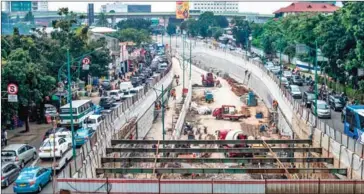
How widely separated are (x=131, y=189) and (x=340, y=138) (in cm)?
1164

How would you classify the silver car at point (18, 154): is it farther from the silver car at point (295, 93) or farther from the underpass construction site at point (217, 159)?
the silver car at point (295, 93)

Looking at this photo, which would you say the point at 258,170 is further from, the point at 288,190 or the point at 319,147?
the point at 319,147

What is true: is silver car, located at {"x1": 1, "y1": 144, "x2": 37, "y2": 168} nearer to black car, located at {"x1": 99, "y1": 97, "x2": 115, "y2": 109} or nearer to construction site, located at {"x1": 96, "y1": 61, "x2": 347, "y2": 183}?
construction site, located at {"x1": 96, "y1": 61, "x2": 347, "y2": 183}

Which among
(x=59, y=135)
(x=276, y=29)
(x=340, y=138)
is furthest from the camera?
(x=276, y=29)

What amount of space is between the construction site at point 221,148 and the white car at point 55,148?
329 centimetres

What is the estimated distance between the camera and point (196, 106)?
218 feet

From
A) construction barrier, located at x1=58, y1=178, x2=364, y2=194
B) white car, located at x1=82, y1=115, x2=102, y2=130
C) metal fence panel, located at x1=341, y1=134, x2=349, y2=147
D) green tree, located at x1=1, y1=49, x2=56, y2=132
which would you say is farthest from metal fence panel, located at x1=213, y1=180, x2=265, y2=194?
white car, located at x1=82, y1=115, x2=102, y2=130

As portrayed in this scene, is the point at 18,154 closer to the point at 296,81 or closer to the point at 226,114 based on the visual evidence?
the point at 226,114

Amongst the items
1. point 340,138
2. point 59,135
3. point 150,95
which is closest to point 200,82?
point 150,95

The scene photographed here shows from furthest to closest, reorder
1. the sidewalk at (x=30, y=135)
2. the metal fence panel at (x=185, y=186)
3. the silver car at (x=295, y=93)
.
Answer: the silver car at (x=295, y=93) < the sidewalk at (x=30, y=135) < the metal fence panel at (x=185, y=186)

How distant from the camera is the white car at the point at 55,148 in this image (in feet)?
112

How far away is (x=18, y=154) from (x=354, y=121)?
2012cm

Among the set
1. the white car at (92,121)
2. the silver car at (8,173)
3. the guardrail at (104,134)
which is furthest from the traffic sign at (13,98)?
the white car at (92,121)

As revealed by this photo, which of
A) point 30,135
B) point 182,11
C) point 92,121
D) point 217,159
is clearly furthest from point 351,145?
point 182,11
